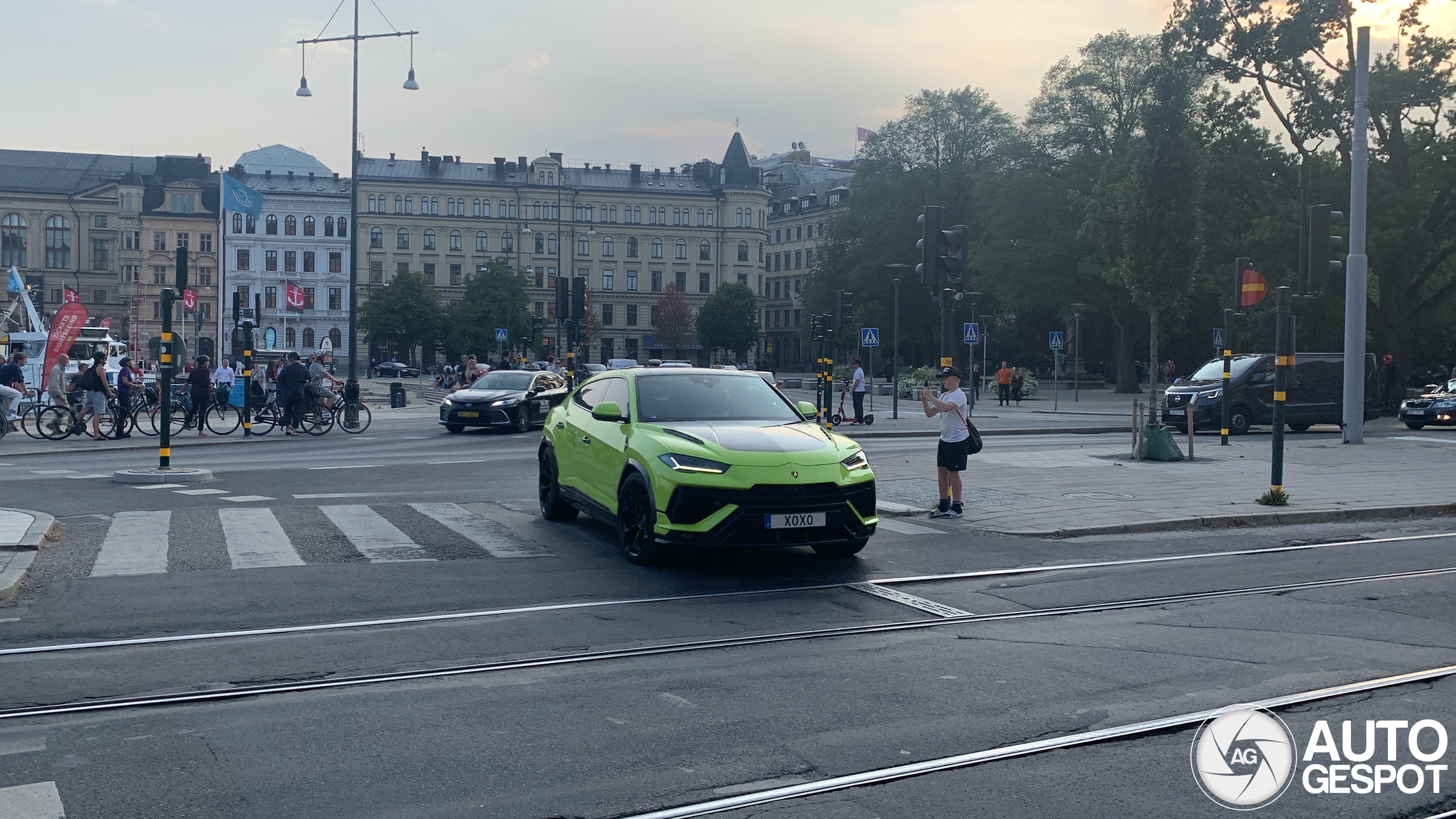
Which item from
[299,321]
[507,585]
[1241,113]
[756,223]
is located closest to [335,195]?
[299,321]

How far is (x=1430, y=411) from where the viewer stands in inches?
1250

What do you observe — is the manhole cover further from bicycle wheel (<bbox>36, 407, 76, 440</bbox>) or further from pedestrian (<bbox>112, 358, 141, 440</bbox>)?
bicycle wheel (<bbox>36, 407, 76, 440</bbox>)

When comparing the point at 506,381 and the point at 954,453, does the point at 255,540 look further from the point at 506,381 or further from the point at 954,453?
the point at 506,381

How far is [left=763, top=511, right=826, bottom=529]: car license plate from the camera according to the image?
907cm

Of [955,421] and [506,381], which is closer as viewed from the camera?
[955,421]

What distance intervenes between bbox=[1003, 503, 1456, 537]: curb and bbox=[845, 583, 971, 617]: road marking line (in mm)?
3406

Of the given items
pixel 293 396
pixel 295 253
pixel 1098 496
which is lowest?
pixel 1098 496

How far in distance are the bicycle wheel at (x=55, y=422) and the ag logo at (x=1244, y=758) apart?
2469 centimetres

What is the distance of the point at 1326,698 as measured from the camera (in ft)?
19.2

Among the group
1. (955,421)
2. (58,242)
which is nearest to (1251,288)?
(955,421)

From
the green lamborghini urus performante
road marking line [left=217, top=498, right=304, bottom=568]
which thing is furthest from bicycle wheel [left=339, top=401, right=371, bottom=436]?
the green lamborghini urus performante

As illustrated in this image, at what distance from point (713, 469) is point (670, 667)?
2.79 m

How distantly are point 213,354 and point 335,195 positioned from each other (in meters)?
23.7

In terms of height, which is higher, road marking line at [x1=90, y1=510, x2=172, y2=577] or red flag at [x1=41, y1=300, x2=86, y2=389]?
red flag at [x1=41, y1=300, x2=86, y2=389]
